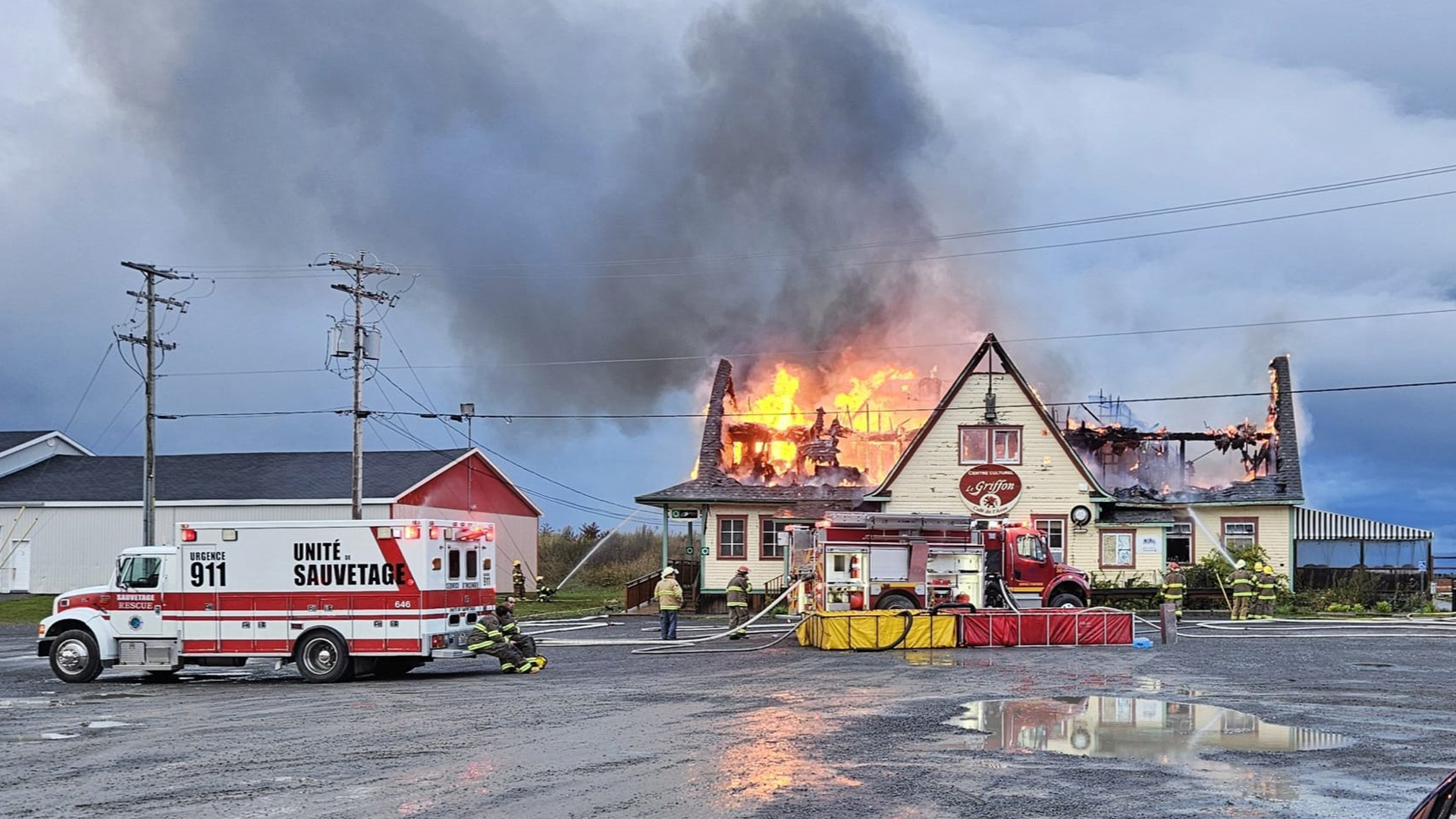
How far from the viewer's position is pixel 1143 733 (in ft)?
44.6

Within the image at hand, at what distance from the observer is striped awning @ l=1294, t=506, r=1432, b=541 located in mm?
46750

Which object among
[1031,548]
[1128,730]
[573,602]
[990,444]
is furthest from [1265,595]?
[1128,730]

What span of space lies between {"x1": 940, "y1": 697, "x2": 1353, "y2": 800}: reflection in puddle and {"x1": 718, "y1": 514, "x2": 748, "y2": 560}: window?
2452 cm

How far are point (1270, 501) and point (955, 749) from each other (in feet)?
98.1

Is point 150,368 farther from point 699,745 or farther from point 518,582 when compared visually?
point 699,745

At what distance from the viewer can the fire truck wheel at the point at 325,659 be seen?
2080 centimetres

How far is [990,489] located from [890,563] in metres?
12.3

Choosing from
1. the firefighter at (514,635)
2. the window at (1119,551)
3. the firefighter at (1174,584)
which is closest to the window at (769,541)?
the window at (1119,551)

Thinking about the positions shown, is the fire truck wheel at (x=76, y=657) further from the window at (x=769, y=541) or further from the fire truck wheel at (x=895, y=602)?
the window at (x=769, y=541)

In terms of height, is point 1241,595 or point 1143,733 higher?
point 1143,733

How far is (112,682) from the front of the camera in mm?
21703

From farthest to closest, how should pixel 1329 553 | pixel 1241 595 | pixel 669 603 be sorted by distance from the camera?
pixel 1329 553, pixel 1241 595, pixel 669 603

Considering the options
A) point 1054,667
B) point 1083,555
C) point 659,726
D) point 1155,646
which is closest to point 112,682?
point 659,726

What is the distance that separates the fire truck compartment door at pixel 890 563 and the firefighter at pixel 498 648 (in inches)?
367
